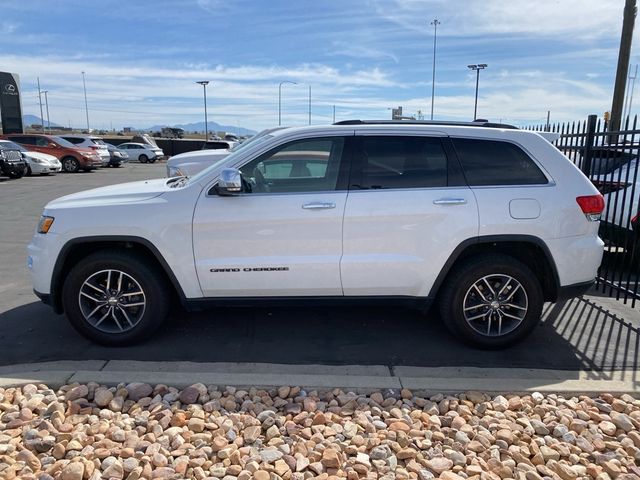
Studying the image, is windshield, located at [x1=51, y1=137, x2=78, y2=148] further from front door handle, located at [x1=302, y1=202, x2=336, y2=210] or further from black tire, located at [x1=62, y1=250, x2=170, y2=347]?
front door handle, located at [x1=302, y1=202, x2=336, y2=210]

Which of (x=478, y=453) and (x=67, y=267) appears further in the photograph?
(x=67, y=267)

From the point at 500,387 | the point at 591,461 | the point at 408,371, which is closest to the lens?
the point at 591,461

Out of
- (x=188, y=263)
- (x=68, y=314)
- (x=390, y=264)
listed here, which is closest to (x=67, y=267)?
(x=68, y=314)

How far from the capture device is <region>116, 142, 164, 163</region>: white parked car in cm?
3809

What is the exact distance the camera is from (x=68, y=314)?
416 centimetres

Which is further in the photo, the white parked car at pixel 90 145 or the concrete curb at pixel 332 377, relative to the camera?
the white parked car at pixel 90 145

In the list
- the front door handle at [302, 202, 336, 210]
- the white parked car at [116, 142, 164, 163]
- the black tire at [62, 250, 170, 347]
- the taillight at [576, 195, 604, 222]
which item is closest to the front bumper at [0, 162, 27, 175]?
the white parked car at [116, 142, 164, 163]

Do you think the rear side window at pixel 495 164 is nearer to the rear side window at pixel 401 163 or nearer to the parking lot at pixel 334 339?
the rear side window at pixel 401 163

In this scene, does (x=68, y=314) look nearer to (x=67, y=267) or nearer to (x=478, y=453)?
(x=67, y=267)

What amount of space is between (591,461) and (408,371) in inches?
53.1

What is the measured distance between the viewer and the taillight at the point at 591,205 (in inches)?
163

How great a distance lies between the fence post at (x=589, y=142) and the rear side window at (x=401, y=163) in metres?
2.57

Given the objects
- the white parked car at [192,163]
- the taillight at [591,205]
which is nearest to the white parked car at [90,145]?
the white parked car at [192,163]

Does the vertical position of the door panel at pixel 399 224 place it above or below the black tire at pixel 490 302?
above
